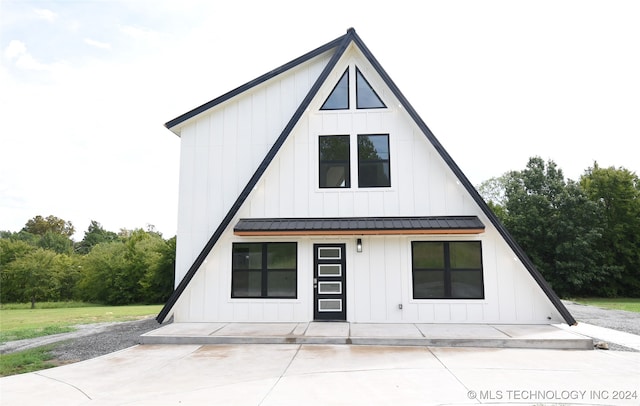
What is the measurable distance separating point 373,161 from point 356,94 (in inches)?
78.7

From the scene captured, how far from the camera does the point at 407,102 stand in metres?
9.58

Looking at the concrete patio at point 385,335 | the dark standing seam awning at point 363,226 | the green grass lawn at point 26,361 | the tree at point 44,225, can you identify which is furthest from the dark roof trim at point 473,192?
the tree at point 44,225

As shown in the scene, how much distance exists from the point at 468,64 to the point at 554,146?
18902mm

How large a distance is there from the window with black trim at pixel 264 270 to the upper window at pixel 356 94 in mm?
4125

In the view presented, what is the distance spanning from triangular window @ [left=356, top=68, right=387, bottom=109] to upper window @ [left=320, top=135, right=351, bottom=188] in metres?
1.05

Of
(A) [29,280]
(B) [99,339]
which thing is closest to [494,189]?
(B) [99,339]

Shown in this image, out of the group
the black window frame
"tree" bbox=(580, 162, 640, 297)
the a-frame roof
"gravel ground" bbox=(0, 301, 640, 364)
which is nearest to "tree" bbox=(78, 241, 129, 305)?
"gravel ground" bbox=(0, 301, 640, 364)

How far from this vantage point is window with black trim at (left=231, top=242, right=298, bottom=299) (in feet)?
31.7

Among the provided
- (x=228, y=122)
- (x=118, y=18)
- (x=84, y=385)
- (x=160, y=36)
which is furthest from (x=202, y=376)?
(x=118, y=18)

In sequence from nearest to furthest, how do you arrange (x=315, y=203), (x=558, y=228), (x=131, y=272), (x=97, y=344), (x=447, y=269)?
1. (x=97, y=344)
2. (x=447, y=269)
3. (x=315, y=203)
4. (x=558, y=228)
5. (x=131, y=272)

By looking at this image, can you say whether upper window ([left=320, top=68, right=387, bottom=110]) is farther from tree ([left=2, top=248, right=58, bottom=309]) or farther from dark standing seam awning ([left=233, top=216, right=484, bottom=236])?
tree ([left=2, top=248, right=58, bottom=309])

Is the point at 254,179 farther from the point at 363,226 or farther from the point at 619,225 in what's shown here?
the point at 619,225

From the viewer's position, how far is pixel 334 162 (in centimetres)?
1004

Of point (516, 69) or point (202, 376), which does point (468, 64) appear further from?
point (202, 376)
